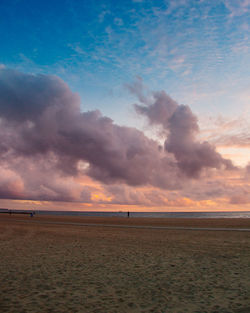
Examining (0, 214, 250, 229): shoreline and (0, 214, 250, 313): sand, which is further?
(0, 214, 250, 229): shoreline

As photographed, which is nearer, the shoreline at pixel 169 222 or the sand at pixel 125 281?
the sand at pixel 125 281

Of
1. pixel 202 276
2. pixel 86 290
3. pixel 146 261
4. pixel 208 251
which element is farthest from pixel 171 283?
pixel 208 251

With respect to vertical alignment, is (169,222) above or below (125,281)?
below

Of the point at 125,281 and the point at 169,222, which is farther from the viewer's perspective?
the point at 169,222

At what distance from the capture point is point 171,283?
798cm

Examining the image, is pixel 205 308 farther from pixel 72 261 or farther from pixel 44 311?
pixel 72 261

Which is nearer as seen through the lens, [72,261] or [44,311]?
[44,311]

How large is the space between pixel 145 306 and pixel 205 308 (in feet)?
4.48

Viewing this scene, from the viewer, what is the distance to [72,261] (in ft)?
36.9

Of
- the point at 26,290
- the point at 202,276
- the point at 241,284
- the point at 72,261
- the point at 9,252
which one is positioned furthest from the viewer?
the point at 9,252

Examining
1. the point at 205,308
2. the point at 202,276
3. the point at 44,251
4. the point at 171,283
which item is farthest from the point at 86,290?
the point at 44,251

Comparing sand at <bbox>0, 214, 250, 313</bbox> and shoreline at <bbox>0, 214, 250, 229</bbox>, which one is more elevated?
sand at <bbox>0, 214, 250, 313</bbox>

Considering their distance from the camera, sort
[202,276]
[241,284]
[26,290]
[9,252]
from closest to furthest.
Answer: [26,290] → [241,284] → [202,276] → [9,252]

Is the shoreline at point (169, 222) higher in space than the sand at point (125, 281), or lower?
lower
